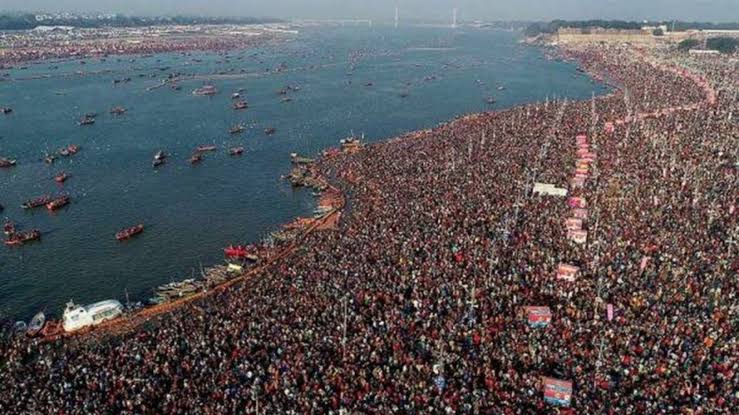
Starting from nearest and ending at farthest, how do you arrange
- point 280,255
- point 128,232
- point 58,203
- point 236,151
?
point 280,255
point 128,232
point 58,203
point 236,151

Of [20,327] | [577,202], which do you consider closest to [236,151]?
[20,327]

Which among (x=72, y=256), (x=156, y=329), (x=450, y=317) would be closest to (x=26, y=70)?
(x=72, y=256)

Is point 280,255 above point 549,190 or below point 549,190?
below

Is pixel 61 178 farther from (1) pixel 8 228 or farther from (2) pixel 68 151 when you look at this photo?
(1) pixel 8 228

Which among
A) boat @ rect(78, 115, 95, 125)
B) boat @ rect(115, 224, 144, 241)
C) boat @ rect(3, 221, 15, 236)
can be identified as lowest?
boat @ rect(115, 224, 144, 241)

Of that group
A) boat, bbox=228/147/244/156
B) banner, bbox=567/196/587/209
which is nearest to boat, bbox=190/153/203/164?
boat, bbox=228/147/244/156

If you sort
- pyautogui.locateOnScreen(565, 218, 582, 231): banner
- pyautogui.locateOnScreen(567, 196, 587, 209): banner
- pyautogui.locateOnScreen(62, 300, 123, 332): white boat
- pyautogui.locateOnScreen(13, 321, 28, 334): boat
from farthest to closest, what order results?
pyautogui.locateOnScreen(567, 196, 587, 209): banner, pyautogui.locateOnScreen(565, 218, 582, 231): banner, pyautogui.locateOnScreen(62, 300, 123, 332): white boat, pyautogui.locateOnScreen(13, 321, 28, 334): boat

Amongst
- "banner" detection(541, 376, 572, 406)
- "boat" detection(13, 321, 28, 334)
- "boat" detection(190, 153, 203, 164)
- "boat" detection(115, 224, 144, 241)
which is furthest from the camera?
"boat" detection(190, 153, 203, 164)

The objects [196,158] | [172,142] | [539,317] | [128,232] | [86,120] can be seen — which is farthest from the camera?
[86,120]

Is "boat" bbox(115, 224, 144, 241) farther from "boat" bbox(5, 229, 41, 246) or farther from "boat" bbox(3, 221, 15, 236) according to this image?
"boat" bbox(3, 221, 15, 236)
